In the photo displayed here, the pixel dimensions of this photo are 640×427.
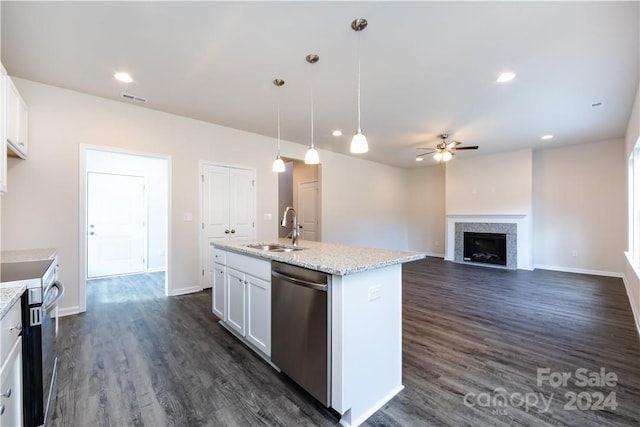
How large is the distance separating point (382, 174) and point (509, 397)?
6448 mm

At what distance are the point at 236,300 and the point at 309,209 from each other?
13.5 feet

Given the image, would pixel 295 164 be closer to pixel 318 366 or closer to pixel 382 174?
pixel 382 174

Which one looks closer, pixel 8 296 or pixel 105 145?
pixel 8 296

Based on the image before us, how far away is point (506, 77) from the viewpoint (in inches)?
117

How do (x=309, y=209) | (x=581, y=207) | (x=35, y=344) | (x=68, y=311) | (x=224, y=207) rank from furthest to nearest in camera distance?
(x=309, y=209), (x=581, y=207), (x=224, y=207), (x=68, y=311), (x=35, y=344)

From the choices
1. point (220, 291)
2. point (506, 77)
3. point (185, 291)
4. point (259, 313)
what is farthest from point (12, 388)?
point (506, 77)

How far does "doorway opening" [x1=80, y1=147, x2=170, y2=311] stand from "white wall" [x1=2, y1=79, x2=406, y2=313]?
3.64 ft

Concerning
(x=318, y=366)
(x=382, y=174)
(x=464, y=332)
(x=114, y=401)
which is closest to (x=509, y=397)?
(x=464, y=332)

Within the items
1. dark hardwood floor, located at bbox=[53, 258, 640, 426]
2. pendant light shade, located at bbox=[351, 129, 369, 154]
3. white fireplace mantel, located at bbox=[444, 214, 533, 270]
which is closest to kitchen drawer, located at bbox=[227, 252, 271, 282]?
dark hardwood floor, located at bbox=[53, 258, 640, 426]

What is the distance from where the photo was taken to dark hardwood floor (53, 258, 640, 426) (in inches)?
67.2

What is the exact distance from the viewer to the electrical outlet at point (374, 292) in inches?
69.5

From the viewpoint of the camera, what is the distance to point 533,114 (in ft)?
13.3

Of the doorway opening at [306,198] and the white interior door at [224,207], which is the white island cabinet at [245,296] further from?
the doorway opening at [306,198]

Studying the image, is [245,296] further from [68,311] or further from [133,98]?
[133,98]
